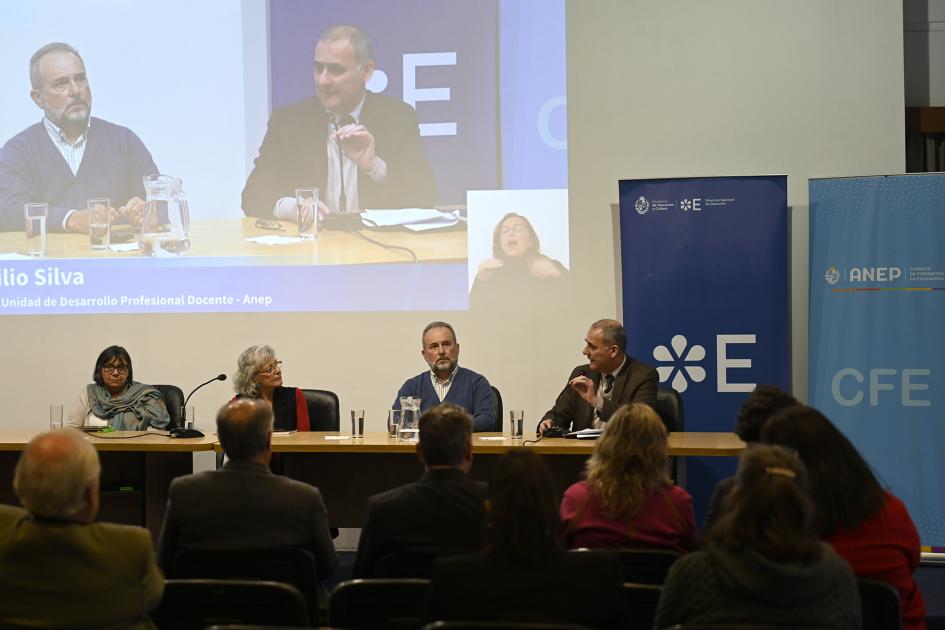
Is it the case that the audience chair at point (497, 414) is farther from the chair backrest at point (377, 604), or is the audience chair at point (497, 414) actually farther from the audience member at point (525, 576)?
the audience member at point (525, 576)

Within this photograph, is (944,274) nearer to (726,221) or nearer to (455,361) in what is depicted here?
(726,221)

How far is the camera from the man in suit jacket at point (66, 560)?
2.18m

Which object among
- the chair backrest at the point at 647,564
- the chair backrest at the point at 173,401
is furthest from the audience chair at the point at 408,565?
the chair backrest at the point at 173,401

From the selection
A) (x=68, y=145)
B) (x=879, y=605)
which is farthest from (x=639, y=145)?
(x=879, y=605)

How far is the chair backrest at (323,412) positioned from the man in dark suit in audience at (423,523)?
2520 mm

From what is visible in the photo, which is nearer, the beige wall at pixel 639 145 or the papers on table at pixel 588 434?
the papers on table at pixel 588 434

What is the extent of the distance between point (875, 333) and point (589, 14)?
2.39 meters

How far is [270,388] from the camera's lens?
5094 millimetres

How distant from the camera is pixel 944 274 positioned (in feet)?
17.5

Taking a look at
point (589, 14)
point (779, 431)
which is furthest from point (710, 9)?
point (779, 431)

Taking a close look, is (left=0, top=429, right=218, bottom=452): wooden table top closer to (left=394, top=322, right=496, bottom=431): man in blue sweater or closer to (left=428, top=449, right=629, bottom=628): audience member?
(left=394, top=322, right=496, bottom=431): man in blue sweater

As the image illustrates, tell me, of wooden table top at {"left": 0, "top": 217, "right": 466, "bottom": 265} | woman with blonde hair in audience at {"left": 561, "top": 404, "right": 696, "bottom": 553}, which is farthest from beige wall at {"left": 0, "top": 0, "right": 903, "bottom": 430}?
woman with blonde hair in audience at {"left": 561, "top": 404, "right": 696, "bottom": 553}

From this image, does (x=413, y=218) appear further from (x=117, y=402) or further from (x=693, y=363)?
(x=117, y=402)

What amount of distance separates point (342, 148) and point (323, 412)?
66.5 inches
